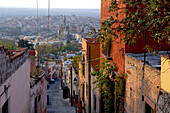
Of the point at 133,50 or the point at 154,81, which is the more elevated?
the point at 133,50

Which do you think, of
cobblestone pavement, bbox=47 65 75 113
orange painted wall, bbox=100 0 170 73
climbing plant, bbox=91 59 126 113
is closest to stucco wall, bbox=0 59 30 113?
climbing plant, bbox=91 59 126 113

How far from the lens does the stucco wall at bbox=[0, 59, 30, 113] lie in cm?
698

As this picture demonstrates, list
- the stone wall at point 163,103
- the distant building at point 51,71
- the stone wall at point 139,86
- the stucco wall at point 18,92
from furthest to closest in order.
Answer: the distant building at point 51,71 < the stucco wall at point 18,92 < the stone wall at point 139,86 < the stone wall at point 163,103

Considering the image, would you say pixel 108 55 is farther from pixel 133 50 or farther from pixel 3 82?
pixel 3 82

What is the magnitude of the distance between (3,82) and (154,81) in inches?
142

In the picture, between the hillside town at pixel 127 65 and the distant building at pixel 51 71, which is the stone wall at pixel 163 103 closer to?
the hillside town at pixel 127 65

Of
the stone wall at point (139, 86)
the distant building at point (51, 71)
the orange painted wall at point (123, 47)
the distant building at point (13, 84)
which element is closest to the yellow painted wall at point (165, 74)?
the stone wall at point (139, 86)

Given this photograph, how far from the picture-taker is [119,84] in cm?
826

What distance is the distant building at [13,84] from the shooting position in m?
6.45

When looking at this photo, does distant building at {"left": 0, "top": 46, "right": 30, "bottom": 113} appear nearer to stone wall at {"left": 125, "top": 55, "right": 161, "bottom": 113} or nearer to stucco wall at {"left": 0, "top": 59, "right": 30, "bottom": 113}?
stucco wall at {"left": 0, "top": 59, "right": 30, "bottom": 113}

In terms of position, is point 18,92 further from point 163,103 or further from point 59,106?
point 59,106

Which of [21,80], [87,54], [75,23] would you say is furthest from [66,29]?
[21,80]

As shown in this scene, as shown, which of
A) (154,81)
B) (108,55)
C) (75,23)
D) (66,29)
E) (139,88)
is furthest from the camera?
(75,23)

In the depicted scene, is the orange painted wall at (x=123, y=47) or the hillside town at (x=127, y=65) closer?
the hillside town at (x=127, y=65)
